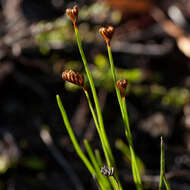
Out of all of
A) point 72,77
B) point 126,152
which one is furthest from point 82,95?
point 72,77

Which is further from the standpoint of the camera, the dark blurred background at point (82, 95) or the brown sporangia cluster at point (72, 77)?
the dark blurred background at point (82, 95)

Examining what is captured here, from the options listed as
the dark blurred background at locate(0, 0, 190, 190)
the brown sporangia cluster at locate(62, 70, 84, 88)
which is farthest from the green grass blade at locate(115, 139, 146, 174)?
the brown sporangia cluster at locate(62, 70, 84, 88)

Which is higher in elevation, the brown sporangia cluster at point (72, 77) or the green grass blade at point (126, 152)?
the brown sporangia cluster at point (72, 77)

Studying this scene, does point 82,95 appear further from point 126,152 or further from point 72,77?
point 72,77

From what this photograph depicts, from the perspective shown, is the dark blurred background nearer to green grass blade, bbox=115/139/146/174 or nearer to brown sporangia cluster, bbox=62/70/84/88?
green grass blade, bbox=115/139/146/174

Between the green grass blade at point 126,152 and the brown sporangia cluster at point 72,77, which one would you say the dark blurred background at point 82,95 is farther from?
the brown sporangia cluster at point 72,77

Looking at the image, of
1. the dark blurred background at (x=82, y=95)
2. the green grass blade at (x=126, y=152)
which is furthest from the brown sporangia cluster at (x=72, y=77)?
the green grass blade at (x=126, y=152)

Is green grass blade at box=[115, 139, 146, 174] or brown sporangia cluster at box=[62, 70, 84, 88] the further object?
green grass blade at box=[115, 139, 146, 174]

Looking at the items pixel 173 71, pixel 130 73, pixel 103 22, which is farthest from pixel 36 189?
pixel 103 22

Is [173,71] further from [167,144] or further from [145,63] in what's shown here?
[167,144]
